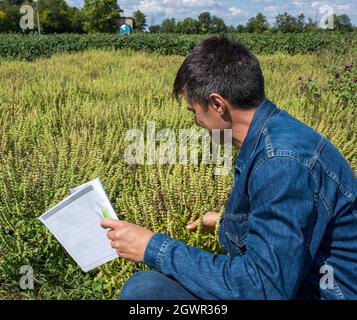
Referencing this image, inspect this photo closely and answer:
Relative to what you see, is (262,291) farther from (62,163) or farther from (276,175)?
(62,163)

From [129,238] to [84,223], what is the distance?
33cm

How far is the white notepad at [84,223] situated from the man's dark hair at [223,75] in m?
0.50

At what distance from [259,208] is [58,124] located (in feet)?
12.5

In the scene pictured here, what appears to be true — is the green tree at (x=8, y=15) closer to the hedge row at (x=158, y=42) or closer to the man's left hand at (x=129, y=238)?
the hedge row at (x=158, y=42)

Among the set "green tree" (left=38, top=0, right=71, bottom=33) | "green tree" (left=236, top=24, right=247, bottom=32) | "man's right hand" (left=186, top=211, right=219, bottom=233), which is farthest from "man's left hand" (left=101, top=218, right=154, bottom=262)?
"green tree" (left=236, top=24, right=247, bottom=32)

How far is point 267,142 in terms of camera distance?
136cm

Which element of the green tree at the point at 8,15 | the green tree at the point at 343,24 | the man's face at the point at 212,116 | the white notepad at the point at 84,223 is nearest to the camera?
the man's face at the point at 212,116

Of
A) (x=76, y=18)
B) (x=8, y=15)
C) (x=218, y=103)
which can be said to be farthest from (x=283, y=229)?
(x=76, y=18)

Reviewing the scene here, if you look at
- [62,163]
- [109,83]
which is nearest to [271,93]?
[109,83]

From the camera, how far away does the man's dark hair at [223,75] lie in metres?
1.52

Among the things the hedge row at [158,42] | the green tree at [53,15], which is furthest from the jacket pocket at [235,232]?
the green tree at [53,15]

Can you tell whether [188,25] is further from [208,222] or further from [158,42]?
[208,222]

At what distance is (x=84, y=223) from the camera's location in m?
1.76

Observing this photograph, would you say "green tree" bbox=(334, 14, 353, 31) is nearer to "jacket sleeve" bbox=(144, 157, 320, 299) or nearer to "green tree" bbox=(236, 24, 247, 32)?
"jacket sleeve" bbox=(144, 157, 320, 299)
